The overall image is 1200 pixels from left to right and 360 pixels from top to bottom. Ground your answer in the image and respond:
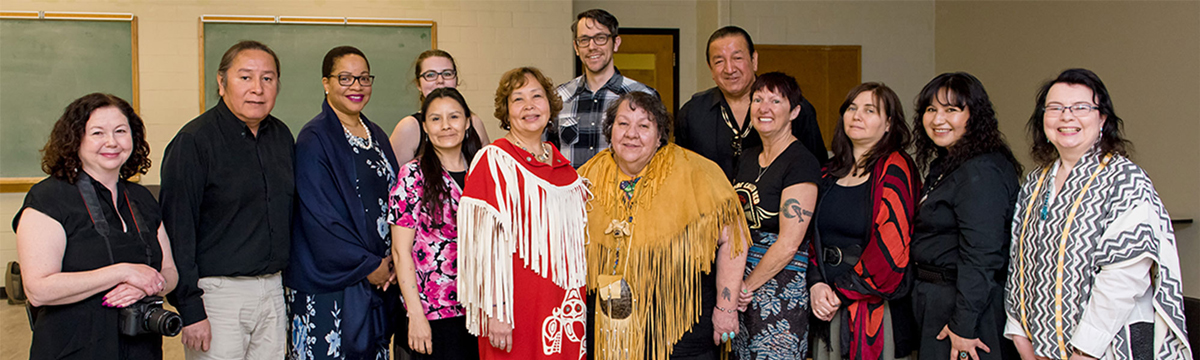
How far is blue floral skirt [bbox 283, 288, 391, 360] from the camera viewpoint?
2508mm

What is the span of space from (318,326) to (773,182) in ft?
5.56

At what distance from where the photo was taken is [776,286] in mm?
2668

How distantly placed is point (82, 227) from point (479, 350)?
121 centimetres

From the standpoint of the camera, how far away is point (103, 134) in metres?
2.10

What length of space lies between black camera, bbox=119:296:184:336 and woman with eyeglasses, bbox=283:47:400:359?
1.50 feet

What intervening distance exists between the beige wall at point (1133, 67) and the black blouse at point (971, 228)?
3.31 metres

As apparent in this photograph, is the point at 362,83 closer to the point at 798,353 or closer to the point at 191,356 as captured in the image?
the point at 191,356

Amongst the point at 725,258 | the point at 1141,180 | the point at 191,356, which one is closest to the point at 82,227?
the point at 191,356

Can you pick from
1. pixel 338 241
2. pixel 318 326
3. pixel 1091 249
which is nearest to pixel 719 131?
pixel 1091 249

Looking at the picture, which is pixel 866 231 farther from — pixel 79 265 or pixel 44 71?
pixel 44 71

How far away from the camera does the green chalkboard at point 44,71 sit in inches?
239

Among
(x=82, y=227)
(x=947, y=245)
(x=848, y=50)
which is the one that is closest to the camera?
(x=82, y=227)

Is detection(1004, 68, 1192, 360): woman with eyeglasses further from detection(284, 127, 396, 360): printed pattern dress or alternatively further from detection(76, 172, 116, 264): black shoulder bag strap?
detection(76, 172, 116, 264): black shoulder bag strap

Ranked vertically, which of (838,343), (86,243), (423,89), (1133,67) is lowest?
(838,343)
